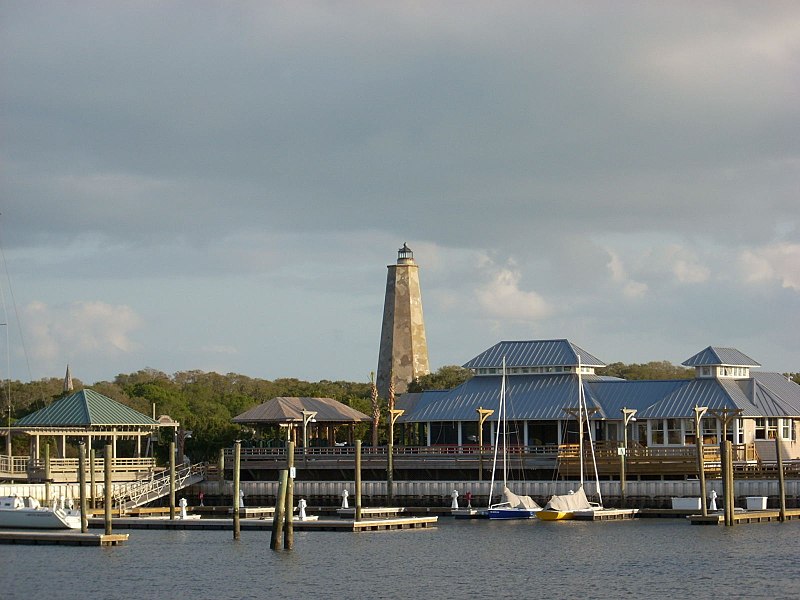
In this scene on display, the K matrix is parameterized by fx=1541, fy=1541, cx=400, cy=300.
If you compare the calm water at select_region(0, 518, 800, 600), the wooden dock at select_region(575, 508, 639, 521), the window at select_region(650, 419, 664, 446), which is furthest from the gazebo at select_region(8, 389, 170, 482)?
the window at select_region(650, 419, 664, 446)

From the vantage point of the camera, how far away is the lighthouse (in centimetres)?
11656

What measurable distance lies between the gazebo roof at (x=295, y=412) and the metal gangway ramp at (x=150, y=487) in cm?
597

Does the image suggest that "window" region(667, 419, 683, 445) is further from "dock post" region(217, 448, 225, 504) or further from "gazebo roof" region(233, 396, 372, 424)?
"dock post" region(217, 448, 225, 504)

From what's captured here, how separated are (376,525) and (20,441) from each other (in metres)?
37.3

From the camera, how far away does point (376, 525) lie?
6712 centimetres

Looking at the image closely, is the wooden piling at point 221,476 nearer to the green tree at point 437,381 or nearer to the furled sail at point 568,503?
the furled sail at point 568,503

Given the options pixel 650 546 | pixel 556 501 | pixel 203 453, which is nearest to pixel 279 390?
pixel 203 453

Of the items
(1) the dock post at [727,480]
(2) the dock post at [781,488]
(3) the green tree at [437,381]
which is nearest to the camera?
(1) the dock post at [727,480]

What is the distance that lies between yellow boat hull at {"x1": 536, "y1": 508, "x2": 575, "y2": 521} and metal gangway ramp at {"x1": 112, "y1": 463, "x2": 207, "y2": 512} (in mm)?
20303

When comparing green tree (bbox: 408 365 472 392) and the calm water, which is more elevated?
green tree (bbox: 408 365 472 392)

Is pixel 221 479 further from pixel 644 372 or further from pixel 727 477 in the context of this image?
pixel 644 372

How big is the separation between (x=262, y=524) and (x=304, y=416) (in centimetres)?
1893

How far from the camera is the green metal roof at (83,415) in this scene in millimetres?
81812

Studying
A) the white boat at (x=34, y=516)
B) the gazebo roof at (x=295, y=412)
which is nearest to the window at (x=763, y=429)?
the gazebo roof at (x=295, y=412)
